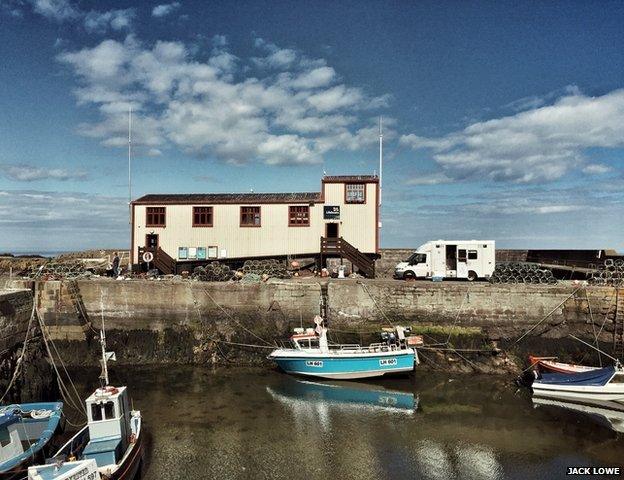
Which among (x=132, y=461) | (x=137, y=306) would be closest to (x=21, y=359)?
(x=137, y=306)

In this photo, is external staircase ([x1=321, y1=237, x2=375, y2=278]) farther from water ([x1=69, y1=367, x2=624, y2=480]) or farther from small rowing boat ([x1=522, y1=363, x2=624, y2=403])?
small rowing boat ([x1=522, y1=363, x2=624, y2=403])

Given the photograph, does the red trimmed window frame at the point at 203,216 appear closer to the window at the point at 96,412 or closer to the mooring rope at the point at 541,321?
the window at the point at 96,412

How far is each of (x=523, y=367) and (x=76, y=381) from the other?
A: 2084 cm

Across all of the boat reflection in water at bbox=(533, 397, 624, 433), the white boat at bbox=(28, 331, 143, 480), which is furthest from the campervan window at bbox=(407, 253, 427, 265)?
the white boat at bbox=(28, 331, 143, 480)

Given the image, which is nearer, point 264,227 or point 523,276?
point 523,276

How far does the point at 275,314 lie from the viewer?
873 inches

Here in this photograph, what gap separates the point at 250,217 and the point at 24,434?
18.1 metres

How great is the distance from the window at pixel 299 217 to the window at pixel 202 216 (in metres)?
5.49

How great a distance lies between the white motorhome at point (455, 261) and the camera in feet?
83.5

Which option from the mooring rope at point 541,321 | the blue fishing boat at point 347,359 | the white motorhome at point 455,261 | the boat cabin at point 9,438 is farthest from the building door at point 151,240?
the mooring rope at point 541,321

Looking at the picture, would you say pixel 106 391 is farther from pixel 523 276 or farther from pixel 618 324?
pixel 618 324

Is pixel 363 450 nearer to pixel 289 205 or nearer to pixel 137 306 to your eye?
pixel 137 306

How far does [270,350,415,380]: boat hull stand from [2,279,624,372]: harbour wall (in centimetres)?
214

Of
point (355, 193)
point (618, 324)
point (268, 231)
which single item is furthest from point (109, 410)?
point (618, 324)
